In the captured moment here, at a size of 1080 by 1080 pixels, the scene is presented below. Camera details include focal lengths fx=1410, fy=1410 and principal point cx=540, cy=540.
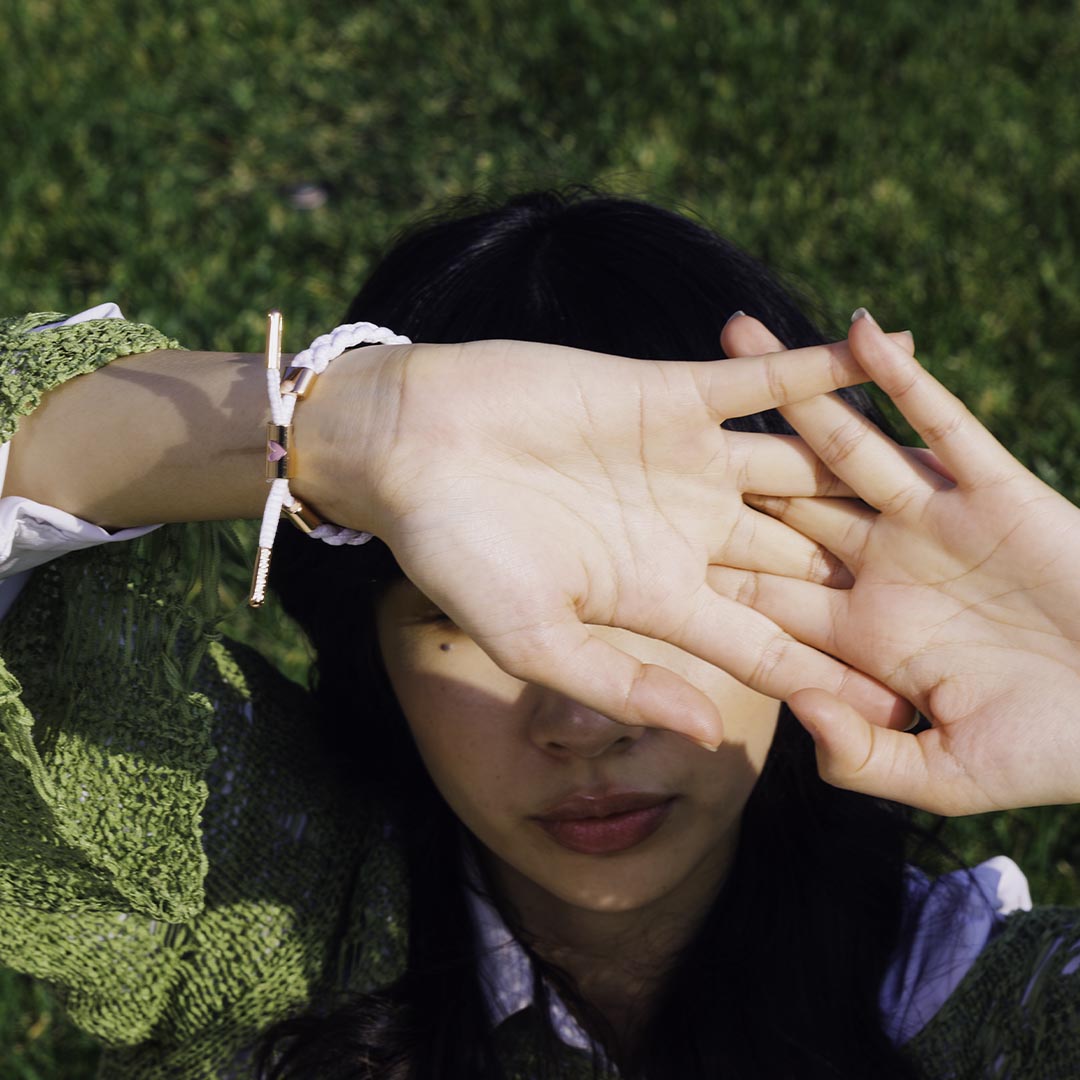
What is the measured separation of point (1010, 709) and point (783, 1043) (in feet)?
2.56

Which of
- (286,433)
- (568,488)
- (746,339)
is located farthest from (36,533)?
(746,339)

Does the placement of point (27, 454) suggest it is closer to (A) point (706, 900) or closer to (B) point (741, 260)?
(B) point (741, 260)

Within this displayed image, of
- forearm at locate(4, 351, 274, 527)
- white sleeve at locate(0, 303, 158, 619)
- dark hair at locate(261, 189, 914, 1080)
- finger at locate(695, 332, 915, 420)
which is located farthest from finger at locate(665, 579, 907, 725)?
white sleeve at locate(0, 303, 158, 619)

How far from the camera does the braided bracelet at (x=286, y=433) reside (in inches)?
61.8

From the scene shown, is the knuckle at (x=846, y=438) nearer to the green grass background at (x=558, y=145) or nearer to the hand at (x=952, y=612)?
the hand at (x=952, y=612)

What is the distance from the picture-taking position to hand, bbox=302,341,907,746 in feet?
4.91

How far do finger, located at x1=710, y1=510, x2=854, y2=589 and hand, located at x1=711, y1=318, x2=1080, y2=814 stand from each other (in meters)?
0.06

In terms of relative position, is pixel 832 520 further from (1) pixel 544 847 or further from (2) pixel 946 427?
(1) pixel 544 847

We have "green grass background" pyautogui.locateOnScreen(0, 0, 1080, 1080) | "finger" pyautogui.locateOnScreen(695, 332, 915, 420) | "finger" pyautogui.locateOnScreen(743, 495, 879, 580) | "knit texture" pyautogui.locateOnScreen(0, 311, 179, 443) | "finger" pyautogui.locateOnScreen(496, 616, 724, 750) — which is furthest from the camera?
"green grass background" pyautogui.locateOnScreen(0, 0, 1080, 1080)

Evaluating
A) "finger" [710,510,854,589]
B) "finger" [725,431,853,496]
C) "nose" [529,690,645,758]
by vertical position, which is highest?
"finger" [725,431,853,496]

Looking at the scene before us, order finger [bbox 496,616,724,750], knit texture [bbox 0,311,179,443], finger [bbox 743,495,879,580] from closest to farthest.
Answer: finger [bbox 496,616,724,750]
finger [bbox 743,495,879,580]
knit texture [bbox 0,311,179,443]

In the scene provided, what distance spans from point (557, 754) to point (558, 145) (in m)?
2.87

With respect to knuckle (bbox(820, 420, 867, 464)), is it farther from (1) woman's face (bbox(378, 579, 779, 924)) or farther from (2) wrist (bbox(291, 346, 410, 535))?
(2) wrist (bbox(291, 346, 410, 535))

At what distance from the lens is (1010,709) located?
1535 mm
